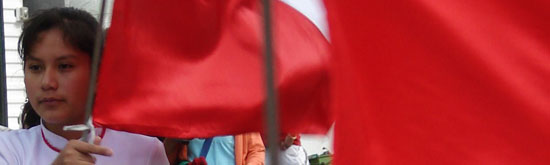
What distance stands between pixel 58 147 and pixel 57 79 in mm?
124

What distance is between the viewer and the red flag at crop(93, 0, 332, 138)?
75.4 inches

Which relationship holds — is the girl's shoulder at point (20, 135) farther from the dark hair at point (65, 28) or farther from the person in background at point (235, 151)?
the person in background at point (235, 151)

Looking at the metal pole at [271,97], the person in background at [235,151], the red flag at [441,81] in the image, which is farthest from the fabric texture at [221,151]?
the metal pole at [271,97]

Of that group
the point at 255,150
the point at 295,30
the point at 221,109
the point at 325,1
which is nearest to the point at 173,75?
the point at 221,109

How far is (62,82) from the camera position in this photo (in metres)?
1.90

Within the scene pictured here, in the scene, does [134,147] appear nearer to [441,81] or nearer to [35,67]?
[35,67]

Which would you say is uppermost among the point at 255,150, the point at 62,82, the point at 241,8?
the point at 241,8

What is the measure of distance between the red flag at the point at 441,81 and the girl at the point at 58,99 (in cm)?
67

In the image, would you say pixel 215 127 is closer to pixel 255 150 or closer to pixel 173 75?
pixel 173 75

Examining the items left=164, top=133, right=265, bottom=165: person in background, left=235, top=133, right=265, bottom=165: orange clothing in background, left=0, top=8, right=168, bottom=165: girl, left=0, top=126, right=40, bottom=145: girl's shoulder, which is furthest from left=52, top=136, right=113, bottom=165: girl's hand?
left=235, top=133, right=265, bottom=165: orange clothing in background

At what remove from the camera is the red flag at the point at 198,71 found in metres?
1.91

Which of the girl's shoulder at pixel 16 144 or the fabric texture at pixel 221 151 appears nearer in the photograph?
the girl's shoulder at pixel 16 144

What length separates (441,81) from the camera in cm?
131

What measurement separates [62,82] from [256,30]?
0.37 metres
